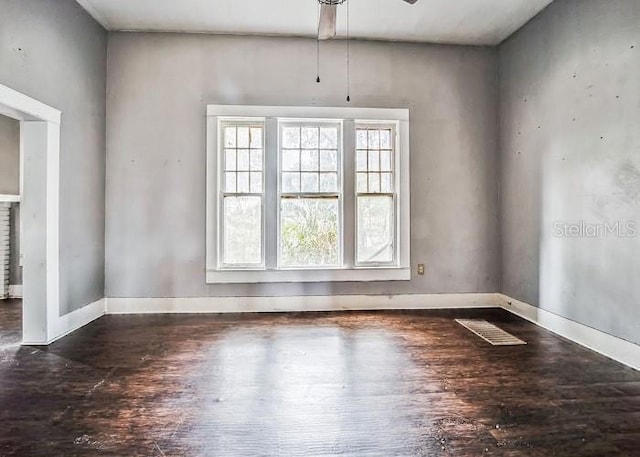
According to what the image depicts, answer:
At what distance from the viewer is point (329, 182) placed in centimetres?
458

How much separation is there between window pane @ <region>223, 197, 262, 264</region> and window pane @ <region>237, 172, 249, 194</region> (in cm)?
10

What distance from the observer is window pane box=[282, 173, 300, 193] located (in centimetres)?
452

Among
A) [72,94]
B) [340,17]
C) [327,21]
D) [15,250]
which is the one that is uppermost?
[340,17]

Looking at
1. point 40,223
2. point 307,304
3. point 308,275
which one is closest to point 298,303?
point 307,304

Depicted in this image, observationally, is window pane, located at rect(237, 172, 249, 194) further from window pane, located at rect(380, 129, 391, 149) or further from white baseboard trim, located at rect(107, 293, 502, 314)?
window pane, located at rect(380, 129, 391, 149)

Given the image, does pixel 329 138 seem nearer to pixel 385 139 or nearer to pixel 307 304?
pixel 385 139

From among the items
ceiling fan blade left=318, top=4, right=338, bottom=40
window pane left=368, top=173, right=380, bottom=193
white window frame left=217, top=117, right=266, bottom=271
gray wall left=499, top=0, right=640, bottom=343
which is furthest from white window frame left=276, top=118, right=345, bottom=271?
gray wall left=499, top=0, right=640, bottom=343

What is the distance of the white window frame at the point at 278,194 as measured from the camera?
173 inches

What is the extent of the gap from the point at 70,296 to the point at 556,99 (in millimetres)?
5146

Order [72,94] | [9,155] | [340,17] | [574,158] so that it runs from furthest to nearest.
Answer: [9,155]
[340,17]
[72,94]
[574,158]

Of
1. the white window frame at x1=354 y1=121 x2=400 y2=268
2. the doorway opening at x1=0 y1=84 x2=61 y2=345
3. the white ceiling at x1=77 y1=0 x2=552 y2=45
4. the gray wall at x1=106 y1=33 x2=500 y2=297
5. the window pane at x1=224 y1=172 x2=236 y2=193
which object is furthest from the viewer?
the white window frame at x1=354 y1=121 x2=400 y2=268

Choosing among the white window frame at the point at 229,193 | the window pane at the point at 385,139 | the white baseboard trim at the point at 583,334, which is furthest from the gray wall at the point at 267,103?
the white baseboard trim at the point at 583,334

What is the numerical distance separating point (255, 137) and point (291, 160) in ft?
1.65

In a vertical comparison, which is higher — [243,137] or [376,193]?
[243,137]
